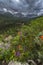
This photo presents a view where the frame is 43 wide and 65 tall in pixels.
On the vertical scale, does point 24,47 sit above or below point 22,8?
below

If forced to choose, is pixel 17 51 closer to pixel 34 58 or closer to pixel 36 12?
pixel 34 58

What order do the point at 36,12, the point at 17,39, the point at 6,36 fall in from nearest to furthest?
the point at 17,39 → the point at 6,36 → the point at 36,12

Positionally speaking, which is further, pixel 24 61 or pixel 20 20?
pixel 20 20

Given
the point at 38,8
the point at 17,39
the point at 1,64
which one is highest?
the point at 38,8

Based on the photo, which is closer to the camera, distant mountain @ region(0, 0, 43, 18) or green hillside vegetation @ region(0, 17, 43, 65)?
green hillside vegetation @ region(0, 17, 43, 65)

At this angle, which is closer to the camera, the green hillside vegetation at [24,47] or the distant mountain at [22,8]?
the green hillside vegetation at [24,47]

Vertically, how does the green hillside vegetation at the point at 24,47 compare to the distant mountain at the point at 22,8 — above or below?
below

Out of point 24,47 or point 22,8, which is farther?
point 22,8

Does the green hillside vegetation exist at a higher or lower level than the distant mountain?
lower

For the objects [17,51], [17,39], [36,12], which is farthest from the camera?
[36,12]

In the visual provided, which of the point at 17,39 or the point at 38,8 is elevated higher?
the point at 38,8

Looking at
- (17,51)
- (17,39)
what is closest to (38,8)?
(17,39)
